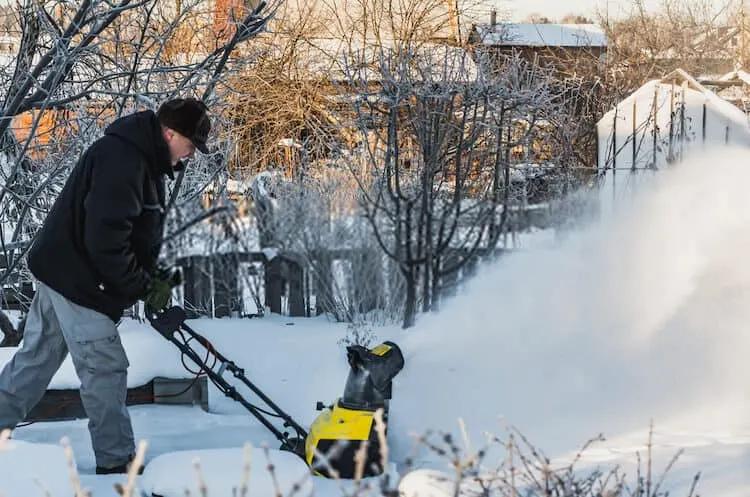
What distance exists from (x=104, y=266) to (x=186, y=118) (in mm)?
620

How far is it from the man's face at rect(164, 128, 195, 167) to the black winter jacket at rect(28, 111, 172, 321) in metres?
0.03

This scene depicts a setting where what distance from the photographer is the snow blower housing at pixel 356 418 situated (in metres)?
3.33

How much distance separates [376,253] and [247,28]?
6.34ft

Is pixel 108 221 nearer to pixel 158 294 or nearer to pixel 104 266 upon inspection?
pixel 104 266

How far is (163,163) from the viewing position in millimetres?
3324

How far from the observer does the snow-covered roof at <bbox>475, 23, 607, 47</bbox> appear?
37.1ft

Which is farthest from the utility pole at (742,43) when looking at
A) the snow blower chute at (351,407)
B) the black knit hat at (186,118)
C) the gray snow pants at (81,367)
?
the gray snow pants at (81,367)

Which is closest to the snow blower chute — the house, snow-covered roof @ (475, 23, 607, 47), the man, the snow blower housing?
the snow blower housing

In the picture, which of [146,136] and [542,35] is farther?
[542,35]

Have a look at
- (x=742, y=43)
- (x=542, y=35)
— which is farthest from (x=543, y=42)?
(x=742, y=43)

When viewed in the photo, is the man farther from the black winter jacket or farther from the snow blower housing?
the snow blower housing

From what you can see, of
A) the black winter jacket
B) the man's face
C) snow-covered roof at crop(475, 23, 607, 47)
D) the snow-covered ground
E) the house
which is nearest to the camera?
the black winter jacket

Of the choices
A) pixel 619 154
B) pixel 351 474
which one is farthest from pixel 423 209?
pixel 619 154

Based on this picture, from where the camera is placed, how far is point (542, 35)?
15.0 meters
